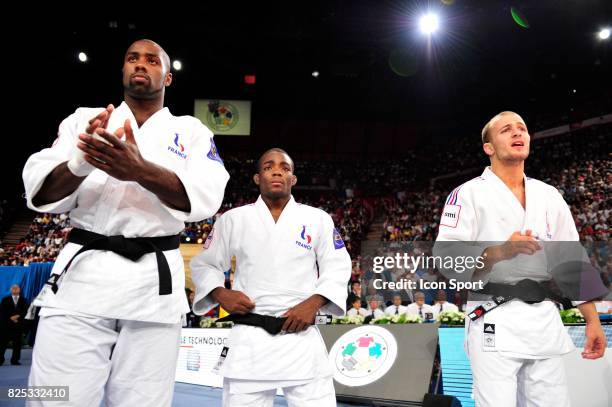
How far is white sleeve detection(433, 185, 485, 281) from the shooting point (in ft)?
7.63

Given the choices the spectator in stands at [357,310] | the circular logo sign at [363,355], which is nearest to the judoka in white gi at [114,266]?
the circular logo sign at [363,355]

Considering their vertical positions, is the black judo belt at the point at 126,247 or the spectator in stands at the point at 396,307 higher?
the black judo belt at the point at 126,247

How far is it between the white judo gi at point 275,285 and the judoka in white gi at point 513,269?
67 centimetres

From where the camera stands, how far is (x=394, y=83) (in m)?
20.1

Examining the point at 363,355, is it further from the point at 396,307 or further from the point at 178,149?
the point at 178,149

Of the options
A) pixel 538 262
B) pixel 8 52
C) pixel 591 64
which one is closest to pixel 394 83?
pixel 591 64

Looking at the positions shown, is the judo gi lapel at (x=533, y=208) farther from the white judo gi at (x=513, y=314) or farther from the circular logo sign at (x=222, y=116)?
the circular logo sign at (x=222, y=116)

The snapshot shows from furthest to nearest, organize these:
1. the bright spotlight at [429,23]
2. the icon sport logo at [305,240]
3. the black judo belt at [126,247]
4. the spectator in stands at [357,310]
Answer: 1. the bright spotlight at [429,23]
2. the spectator in stands at [357,310]
3. the icon sport logo at [305,240]
4. the black judo belt at [126,247]

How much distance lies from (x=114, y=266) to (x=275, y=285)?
1.02 metres

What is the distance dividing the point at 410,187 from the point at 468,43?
7.08 m

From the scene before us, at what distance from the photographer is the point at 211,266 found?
2.60 m

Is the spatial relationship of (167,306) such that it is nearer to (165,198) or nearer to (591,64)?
(165,198)

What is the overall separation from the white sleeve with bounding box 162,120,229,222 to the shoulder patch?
1128mm

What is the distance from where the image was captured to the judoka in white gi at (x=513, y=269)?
215cm
